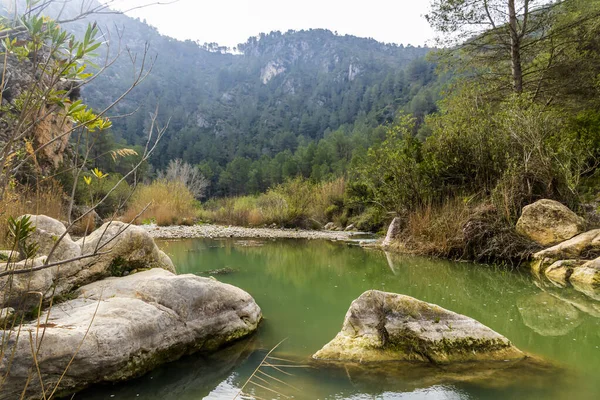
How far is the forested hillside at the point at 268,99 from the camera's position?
157ft

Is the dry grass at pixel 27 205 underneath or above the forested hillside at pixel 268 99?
underneath

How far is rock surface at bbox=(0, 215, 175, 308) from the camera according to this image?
3.01 metres

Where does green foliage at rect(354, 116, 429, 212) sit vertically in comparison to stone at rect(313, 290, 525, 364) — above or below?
above

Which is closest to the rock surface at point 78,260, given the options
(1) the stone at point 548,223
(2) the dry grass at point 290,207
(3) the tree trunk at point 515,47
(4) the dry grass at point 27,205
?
(4) the dry grass at point 27,205

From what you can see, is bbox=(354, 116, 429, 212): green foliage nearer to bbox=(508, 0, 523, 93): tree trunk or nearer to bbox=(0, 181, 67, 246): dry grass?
bbox=(508, 0, 523, 93): tree trunk

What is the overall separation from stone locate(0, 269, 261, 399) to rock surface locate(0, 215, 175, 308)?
179mm

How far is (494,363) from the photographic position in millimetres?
2748

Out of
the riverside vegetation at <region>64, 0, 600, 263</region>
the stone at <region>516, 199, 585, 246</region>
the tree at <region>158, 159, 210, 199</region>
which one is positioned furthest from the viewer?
the tree at <region>158, 159, 210, 199</region>

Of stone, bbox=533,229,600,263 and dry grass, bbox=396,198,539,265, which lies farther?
dry grass, bbox=396,198,539,265

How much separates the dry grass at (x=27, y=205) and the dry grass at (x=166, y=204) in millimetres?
6480

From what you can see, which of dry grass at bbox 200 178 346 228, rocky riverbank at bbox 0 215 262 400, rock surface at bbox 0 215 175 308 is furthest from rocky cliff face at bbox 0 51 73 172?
dry grass at bbox 200 178 346 228

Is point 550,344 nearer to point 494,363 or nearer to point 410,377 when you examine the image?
point 494,363

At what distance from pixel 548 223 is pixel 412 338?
4.75 m

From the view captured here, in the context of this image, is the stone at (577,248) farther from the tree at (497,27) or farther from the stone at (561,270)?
the tree at (497,27)
